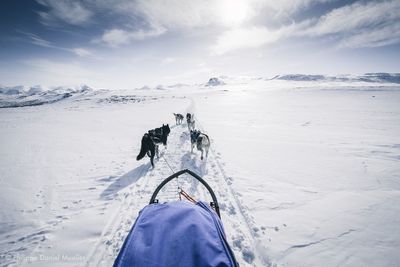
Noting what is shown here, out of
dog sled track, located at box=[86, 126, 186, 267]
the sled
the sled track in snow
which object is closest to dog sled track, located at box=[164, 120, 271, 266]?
the sled track in snow

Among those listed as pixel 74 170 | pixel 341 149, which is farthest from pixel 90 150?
pixel 341 149

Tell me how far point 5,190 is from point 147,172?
166 inches

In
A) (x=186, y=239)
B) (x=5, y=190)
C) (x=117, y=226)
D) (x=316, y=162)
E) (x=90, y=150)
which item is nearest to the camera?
(x=186, y=239)

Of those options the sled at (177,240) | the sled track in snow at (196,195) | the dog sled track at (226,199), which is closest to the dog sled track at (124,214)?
the sled track in snow at (196,195)

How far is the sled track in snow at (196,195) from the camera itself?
3.73 metres

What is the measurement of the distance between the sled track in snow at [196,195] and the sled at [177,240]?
171 centimetres

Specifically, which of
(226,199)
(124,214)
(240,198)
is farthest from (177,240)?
(240,198)

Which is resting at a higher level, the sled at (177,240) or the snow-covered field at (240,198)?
the sled at (177,240)

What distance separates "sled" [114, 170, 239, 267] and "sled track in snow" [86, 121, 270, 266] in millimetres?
1714

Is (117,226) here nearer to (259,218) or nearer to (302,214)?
(259,218)

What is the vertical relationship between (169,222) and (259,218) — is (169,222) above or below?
above

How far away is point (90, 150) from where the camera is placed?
10383mm

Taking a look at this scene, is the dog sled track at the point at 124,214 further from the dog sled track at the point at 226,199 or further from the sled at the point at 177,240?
the sled at the point at 177,240

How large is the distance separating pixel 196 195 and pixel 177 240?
3.36 m
